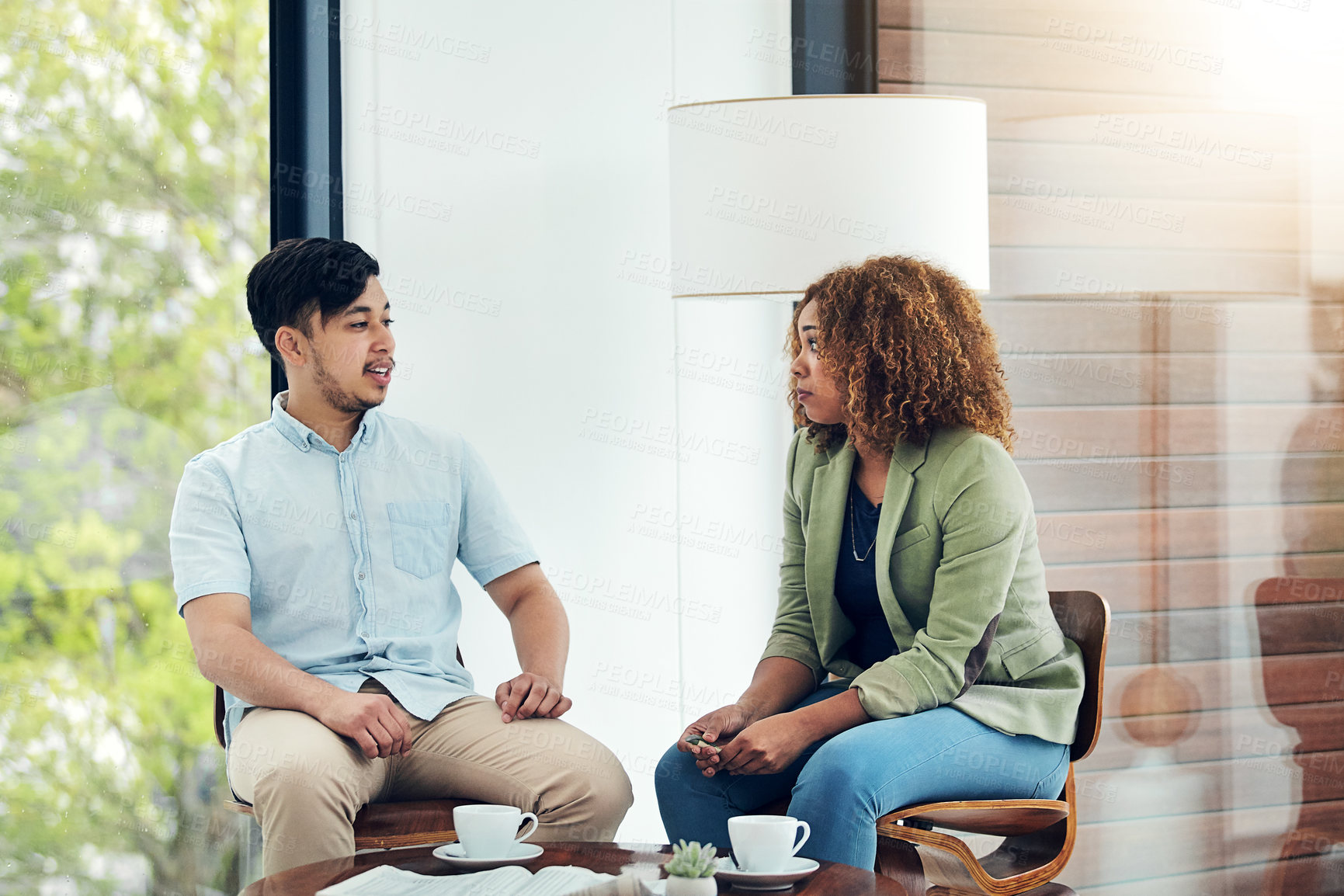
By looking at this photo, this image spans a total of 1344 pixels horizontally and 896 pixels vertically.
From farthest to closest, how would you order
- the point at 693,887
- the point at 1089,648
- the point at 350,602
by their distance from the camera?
the point at 350,602 → the point at 1089,648 → the point at 693,887

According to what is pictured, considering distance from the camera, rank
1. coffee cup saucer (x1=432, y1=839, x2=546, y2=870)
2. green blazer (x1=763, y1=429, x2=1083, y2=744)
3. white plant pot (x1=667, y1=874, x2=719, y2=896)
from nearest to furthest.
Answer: white plant pot (x1=667, y1=874, x2=719, y2=896) → coffee cup saucer (x1=432, y1=839, x2=546, y2=870) → green blazer (x1=763, y1=429, x2=1083, y2=744)

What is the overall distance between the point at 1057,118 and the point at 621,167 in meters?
0.96

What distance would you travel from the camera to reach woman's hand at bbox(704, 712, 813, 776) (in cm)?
169

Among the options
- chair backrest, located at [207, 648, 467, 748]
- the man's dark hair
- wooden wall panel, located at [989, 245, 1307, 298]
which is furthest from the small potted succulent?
wooden wall panel, located at [989, 245, 1307, 298]

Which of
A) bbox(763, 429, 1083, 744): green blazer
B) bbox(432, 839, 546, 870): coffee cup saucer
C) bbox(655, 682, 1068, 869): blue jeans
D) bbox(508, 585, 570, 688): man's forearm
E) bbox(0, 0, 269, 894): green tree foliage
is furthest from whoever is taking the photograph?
bbox(0, 0, 269, 894): green tree foliage

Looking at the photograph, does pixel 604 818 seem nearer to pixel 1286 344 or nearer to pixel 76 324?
pixel 76 324

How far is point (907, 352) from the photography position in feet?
6.12

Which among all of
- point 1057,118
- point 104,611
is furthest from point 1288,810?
point 104,611

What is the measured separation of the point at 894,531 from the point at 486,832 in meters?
0.76

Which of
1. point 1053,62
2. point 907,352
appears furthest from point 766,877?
point 1053,62

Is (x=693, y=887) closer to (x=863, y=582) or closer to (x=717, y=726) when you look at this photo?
(x=717, y=726)

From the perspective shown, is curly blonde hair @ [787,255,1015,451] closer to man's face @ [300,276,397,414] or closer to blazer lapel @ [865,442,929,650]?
blazer lapel @ [865,442,929,650]

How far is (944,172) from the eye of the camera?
211 centimetres

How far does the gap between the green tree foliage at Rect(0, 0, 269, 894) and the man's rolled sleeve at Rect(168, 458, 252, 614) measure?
1.88 feet
